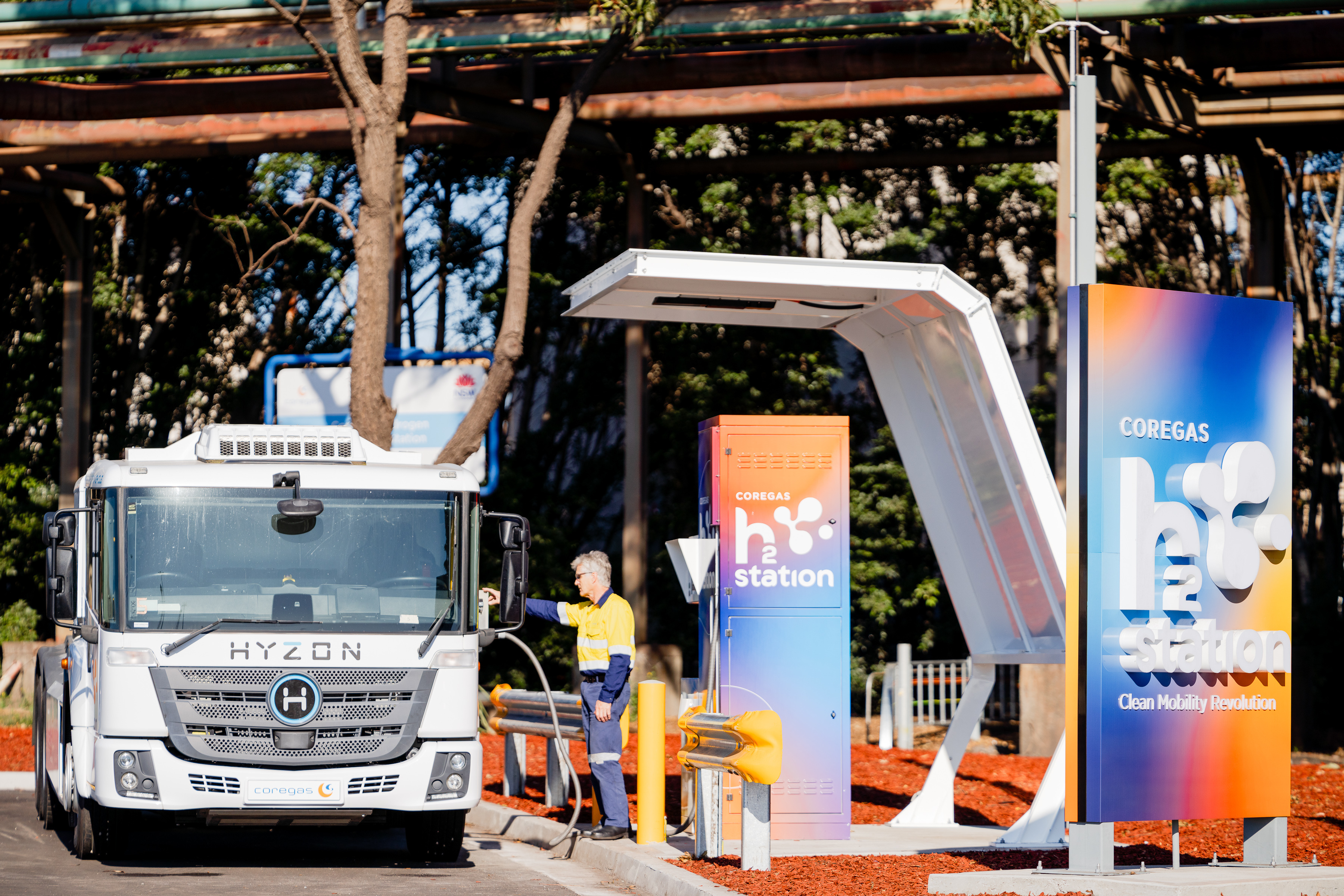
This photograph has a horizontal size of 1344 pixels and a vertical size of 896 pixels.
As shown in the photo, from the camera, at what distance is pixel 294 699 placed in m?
9.50

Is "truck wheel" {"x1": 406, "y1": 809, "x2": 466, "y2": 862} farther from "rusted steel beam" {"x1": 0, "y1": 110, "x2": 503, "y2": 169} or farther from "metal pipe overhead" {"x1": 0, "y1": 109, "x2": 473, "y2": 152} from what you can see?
"metal pipe overhead" {"x1": 0, "y1": 109, "x2": 473, "y2": 152}

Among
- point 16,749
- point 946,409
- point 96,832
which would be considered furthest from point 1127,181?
point 96,832

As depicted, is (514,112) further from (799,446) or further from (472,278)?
(799,446)

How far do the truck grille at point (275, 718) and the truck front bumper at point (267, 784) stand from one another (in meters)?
0.07

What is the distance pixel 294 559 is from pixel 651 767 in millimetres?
2567

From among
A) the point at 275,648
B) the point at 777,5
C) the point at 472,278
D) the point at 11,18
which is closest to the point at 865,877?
the point at 275,648

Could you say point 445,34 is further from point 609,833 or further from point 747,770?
point 747,770

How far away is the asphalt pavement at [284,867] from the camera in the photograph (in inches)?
360

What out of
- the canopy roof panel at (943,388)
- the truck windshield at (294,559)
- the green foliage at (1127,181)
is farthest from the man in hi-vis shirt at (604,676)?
the green foliage at (1127,181)

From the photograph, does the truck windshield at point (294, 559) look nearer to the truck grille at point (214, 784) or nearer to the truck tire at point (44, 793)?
the truck grille at point (214, 784)

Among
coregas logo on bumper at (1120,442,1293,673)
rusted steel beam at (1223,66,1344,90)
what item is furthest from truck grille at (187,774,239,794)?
rusted steel beam at (1223,66,1344,90)

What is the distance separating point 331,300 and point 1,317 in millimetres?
5278

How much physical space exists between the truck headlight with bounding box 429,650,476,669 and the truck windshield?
0.15m

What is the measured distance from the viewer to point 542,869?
33.4 feet
